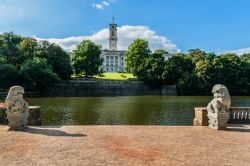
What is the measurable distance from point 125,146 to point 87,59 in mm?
70431

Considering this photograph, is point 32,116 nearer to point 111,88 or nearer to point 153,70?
point 111,88

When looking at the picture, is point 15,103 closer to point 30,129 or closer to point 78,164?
point 30,129

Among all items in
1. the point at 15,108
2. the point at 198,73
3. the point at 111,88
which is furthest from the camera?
the point at 111,88

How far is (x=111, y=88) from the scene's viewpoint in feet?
243

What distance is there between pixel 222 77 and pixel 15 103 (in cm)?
6458

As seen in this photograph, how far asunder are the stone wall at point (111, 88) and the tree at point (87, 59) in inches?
242

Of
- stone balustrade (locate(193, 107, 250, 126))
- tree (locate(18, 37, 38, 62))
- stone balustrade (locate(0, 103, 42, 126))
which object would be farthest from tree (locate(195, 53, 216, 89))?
stone balustrade (locate(0, 103, 42, 126))

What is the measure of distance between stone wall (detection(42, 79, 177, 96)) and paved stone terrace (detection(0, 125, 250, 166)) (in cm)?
5723

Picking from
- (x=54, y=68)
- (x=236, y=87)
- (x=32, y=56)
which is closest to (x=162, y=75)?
(x=236, y=87)

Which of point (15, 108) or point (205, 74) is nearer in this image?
point (15, 108)

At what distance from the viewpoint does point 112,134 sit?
13312 mm

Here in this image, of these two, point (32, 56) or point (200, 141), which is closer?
point (200, 141)

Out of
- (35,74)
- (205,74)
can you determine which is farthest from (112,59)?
(35,74)

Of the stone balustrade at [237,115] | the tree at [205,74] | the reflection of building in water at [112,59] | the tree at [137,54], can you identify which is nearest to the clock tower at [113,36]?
the reflection of building in water at [112,59]
